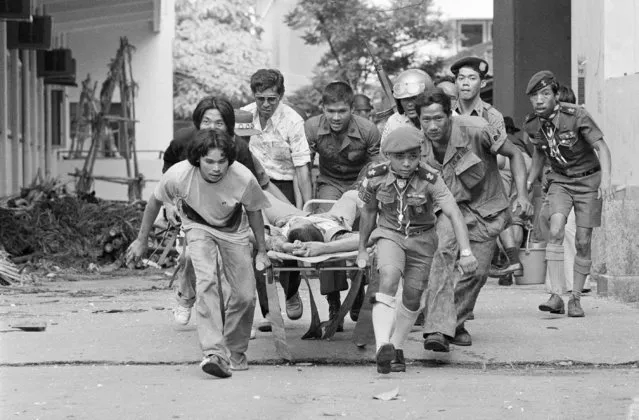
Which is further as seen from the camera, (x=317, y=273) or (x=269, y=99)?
(x=269, y=99)

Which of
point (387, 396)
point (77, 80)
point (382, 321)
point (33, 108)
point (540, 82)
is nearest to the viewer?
point (387, 396)

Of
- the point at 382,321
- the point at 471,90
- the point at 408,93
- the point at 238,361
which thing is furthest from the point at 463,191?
the point at 238,361

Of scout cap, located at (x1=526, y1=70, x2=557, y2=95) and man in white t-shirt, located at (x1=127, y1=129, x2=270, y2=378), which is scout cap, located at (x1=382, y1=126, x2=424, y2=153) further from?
scout cap, located at (x1=526, y1=70, x2=557, y2=95)

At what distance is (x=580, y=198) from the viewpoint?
1107 centimetres

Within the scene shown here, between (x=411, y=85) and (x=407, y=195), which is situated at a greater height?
(x=411, y=85)

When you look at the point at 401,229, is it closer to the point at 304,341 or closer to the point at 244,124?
the point at 304,341

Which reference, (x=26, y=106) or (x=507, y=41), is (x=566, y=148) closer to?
(x=507, y=41)

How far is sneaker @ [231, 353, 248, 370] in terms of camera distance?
8555mm

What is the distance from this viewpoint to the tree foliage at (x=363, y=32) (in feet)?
127

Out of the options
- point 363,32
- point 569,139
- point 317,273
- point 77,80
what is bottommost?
point 317,273

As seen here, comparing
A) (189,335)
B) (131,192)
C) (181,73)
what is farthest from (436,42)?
(189,335)

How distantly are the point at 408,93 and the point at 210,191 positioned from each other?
2103 millimetres

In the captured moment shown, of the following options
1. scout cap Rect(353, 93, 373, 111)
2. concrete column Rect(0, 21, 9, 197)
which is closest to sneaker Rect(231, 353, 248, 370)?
scout cap Rect(353, 93, 373, 111)

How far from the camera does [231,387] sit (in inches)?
309
